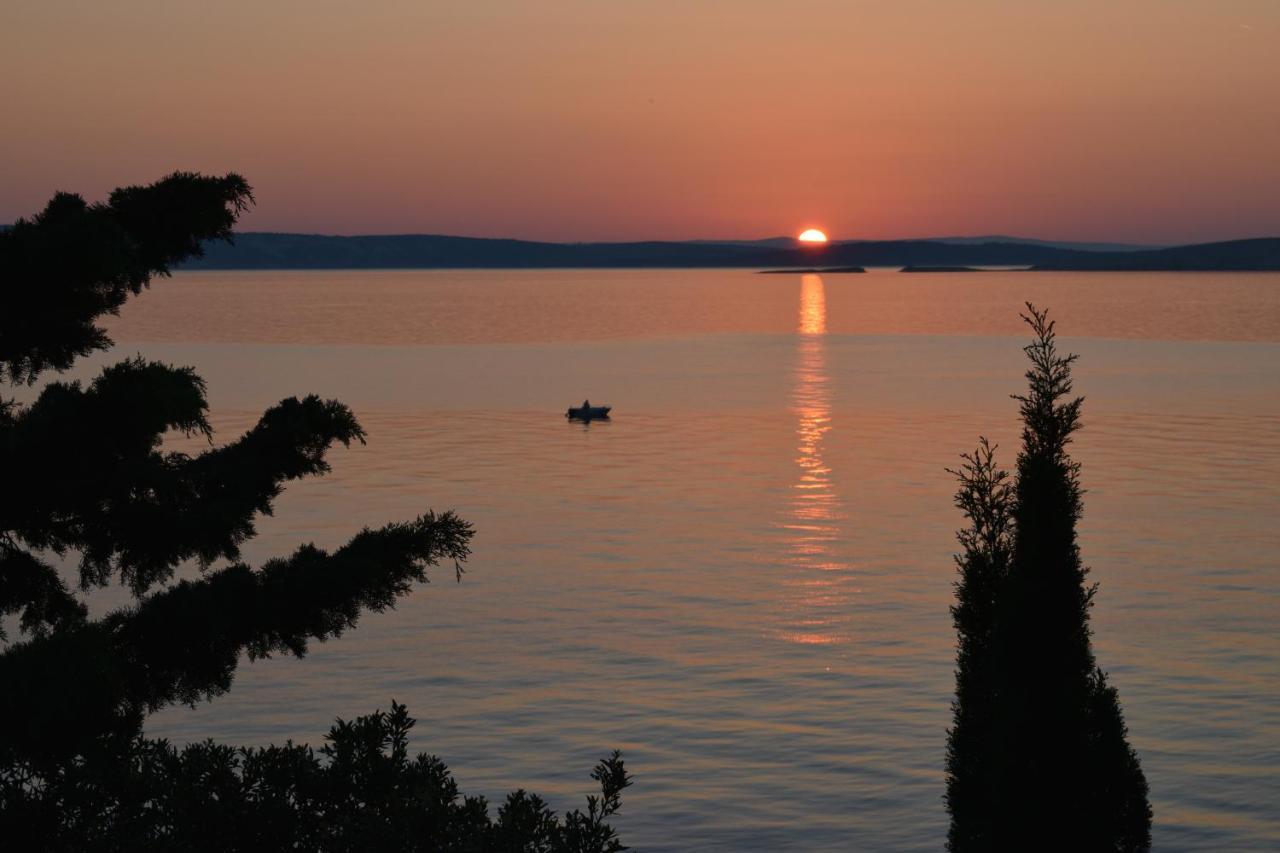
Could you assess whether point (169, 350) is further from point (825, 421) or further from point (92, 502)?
point (92, 502)

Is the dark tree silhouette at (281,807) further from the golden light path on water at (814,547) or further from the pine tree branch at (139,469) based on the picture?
the golden light path on water at (814,547)

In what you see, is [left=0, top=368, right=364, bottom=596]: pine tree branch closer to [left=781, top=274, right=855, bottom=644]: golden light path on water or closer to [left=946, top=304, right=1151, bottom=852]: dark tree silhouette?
[left=946, top=304, right=1151, bottom=852]: dark tree silhouette

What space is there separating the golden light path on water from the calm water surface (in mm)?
106

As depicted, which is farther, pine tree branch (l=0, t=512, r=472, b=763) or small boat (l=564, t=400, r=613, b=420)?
small boat (l=564, t=400, r=613, b=420)

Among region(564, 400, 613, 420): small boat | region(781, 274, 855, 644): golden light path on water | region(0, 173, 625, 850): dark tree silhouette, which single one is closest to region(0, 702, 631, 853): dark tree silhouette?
region(0, 173, 625, 850): dark tree silhouette

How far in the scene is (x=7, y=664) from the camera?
32.2ft

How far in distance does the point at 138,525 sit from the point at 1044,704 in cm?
748

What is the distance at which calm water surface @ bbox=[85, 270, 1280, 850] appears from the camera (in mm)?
19109

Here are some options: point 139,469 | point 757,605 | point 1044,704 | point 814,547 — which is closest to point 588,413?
point 814,547

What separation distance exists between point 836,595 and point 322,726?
11.6 meters

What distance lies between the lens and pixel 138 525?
1328cm

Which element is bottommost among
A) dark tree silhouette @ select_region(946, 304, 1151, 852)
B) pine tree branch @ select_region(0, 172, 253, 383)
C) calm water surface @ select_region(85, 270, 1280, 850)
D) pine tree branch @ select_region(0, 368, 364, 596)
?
calm water surface @ select_region(85, 270, 1280, 850)

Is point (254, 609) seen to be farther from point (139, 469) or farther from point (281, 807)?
point (281, 807)

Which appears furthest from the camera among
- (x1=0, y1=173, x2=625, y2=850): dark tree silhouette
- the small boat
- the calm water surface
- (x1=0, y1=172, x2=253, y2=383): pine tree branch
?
the small boat
